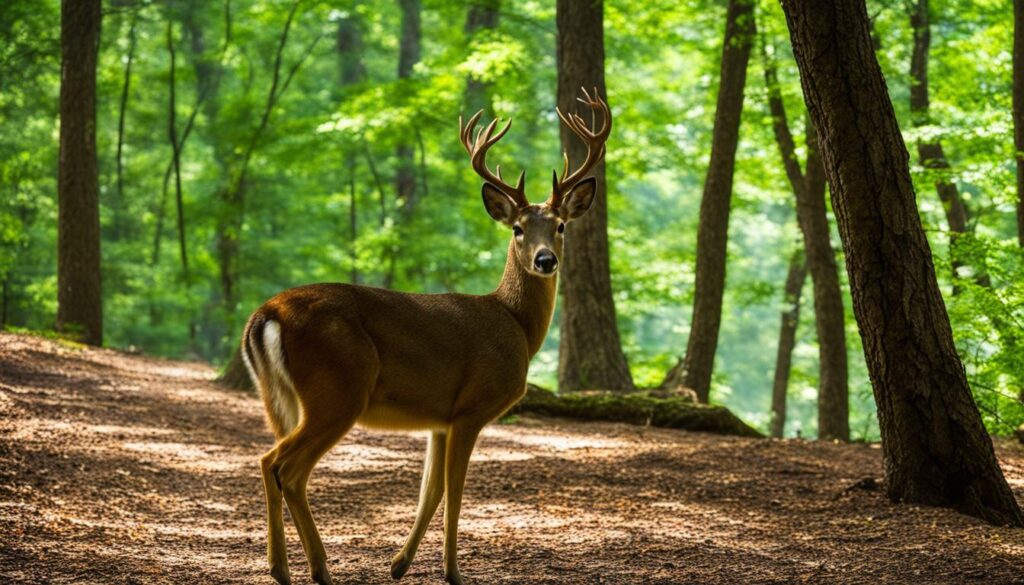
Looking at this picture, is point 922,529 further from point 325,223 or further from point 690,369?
point 325,223

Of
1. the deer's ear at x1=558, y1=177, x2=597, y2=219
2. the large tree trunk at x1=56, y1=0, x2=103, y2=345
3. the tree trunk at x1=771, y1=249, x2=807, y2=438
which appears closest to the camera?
the deer's ear at x1=558, y1=177, x2=597, y2=219

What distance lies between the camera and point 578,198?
647 centimetres

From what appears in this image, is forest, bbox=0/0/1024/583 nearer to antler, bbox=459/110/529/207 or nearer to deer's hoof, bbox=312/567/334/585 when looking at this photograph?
deer's hoof, bbox=312/567/334/585

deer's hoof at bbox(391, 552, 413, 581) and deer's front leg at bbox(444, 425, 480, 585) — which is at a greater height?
deer's front leg at bbox(444, 425, 480, 585)

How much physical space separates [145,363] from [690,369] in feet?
26.1

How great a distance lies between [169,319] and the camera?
26.5 m

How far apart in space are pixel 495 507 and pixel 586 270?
562 centimetres

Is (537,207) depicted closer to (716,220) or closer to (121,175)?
(716,220)

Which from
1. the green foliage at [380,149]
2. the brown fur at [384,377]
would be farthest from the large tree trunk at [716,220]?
the brown fur at [384,377]

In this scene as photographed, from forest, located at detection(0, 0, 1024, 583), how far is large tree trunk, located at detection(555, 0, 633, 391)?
36mm

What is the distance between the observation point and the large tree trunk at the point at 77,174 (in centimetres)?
1484

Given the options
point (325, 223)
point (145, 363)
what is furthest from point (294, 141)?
point (145, 363)

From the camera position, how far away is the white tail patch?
4.78 meters

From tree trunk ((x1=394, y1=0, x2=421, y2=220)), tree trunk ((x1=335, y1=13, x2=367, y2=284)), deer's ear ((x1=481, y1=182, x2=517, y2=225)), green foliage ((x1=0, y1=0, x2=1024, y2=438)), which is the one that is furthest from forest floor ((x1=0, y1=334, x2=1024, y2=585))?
tree trunk ((x1=335, y1=13, x2=367, y2=284))
